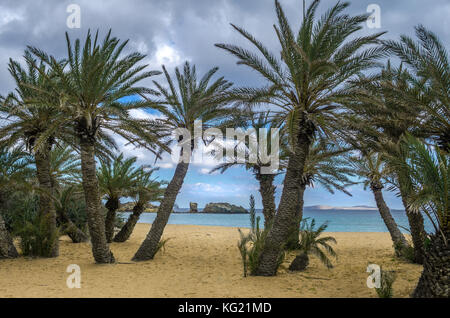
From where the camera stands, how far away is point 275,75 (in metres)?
9.75

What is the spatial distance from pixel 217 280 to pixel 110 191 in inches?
321

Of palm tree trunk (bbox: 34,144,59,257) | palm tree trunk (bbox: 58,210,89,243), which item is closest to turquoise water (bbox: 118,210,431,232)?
palm tree trunk (bbox: 58,210,89,243)

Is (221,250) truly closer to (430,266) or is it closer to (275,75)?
(275,75)

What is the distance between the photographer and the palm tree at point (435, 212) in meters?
6.26

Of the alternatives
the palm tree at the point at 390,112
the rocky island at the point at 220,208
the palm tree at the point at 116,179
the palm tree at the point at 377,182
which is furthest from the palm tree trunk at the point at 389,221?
the rocky island at the point at 220,208

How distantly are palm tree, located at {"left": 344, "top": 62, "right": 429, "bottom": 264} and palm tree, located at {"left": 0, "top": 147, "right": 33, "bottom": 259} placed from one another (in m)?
11.3

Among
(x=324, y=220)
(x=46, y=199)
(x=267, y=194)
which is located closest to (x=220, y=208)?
(x=324, y=220)

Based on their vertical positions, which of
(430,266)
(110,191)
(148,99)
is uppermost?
(148,99)

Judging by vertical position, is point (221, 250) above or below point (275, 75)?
below

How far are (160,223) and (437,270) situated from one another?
901cm

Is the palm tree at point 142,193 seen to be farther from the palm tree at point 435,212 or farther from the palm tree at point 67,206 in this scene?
the palm tree at point 435,212

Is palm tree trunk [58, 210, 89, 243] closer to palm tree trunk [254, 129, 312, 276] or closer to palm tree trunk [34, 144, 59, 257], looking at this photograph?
palm tree trunk [34, 144, 59, 257]

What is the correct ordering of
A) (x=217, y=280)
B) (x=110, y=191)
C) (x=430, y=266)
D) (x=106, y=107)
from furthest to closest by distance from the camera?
(x=110, y=191)
(x=106, y=107)
(x=217, y=280)
(x=430, y=266)
